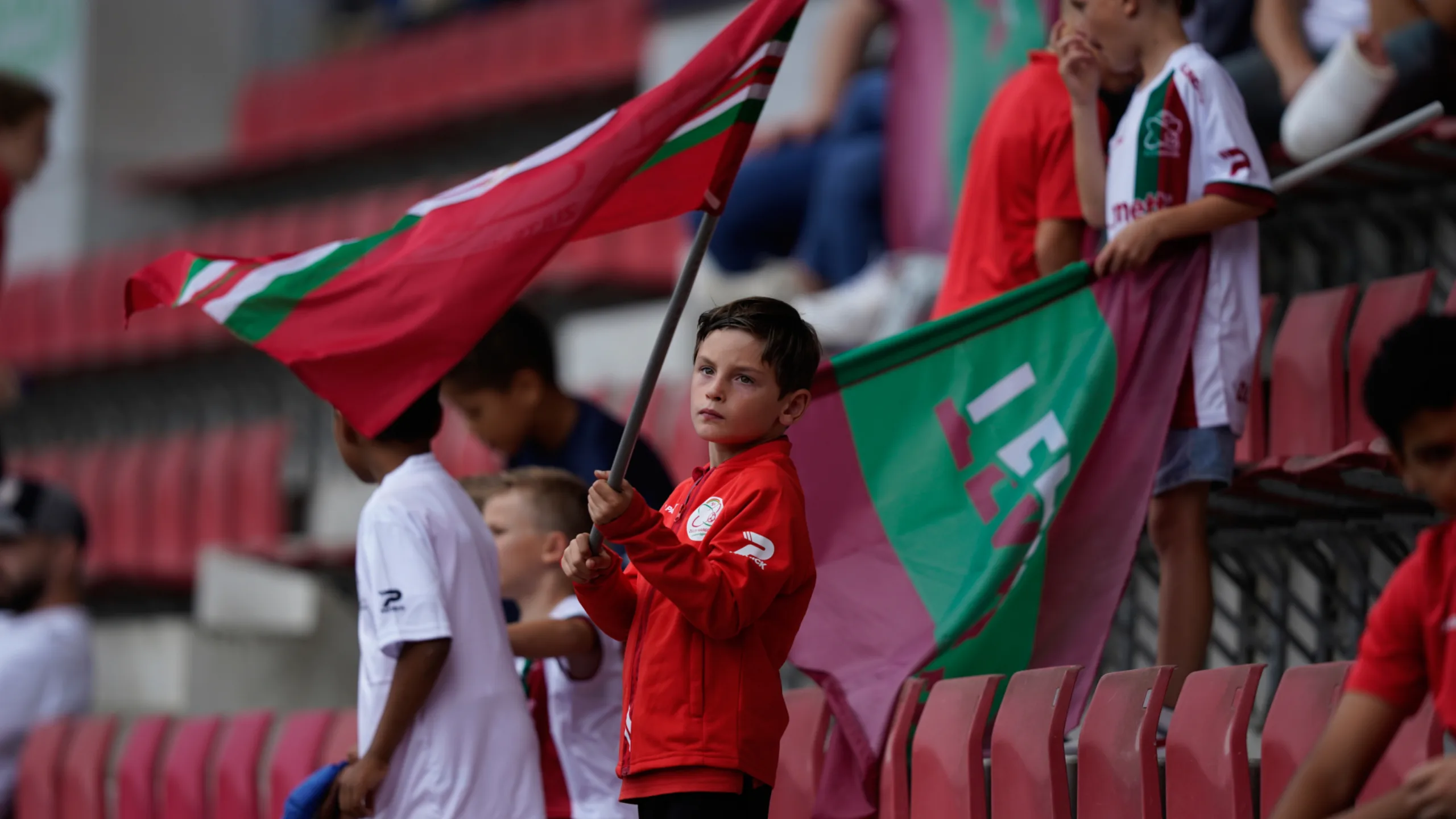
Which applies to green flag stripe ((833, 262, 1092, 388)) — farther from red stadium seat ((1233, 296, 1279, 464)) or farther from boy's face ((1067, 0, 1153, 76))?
red stadium seat ((1233, 296, 1279, 464))

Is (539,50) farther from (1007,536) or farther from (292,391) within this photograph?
(1007,536)

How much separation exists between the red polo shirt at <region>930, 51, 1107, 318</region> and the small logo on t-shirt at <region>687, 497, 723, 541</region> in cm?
139

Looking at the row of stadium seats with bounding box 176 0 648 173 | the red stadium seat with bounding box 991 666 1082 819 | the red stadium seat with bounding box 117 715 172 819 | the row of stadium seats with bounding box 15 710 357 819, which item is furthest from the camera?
the row of stadium seats with bounding box 176 0 648 173

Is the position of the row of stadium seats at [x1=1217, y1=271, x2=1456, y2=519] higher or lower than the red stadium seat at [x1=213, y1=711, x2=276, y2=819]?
higher

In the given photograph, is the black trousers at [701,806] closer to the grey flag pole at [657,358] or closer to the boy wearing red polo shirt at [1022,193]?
the grey flag pole at [657,358]

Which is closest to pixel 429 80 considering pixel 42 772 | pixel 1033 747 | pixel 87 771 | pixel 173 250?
pixel 173 250

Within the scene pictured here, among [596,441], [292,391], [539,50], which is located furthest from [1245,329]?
[539,50]

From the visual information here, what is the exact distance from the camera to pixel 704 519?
9.19ft

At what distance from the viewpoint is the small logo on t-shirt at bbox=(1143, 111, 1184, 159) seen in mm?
3635

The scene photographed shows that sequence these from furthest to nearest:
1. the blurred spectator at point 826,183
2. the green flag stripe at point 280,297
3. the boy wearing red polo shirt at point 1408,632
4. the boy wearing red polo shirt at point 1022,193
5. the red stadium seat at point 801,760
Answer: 1. the blurred spectator at point 826,183
2. the boy wearing red polo shirt at point 1022,193
3. the red stadium seat at point 801,760
4. the green flag stripe at point 280,297
5. the boy wearing red polo shirt at point 1408,632

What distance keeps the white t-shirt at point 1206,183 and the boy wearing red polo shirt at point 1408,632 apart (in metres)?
1.30

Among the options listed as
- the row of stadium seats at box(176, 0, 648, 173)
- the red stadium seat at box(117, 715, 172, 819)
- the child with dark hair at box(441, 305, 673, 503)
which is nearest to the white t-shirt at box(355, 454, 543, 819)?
the child with dark hair at box(441, 305, 673, 503)

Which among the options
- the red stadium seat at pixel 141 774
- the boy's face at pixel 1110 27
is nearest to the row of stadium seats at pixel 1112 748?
the boy's face at pixel 1110 27

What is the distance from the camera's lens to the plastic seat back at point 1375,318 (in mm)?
3949
